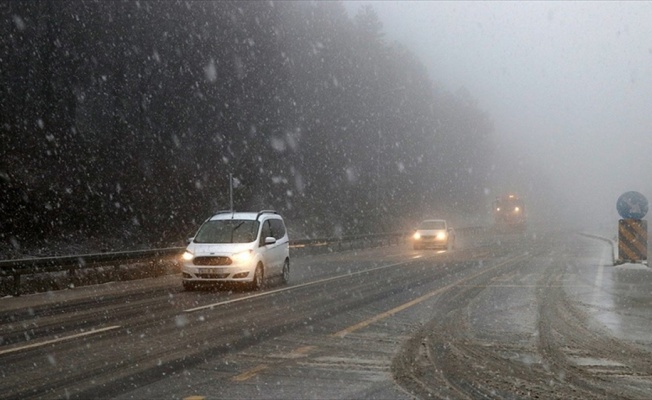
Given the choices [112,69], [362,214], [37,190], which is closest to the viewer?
[37,190]

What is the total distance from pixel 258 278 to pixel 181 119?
84.8 feet

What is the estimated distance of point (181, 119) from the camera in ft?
136

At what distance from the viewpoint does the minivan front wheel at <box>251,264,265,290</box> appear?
55.8 feet

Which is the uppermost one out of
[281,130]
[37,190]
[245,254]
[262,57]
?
[262,57]

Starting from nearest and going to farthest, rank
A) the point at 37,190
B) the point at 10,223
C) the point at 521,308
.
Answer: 1. the point at 521,308
2. the point at 10,223
3. the point at 37,190

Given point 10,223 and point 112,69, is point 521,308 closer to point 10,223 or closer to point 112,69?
point 10,223

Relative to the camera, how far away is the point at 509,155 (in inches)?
5945

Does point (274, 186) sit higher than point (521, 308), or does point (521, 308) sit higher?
point (274, 186)

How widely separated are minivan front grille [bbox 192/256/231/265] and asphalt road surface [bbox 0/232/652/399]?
69 centimetres

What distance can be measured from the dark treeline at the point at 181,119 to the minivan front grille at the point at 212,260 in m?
15.1

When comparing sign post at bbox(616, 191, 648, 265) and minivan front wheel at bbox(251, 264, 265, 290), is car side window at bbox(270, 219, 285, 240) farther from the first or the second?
sign post at bbox(616, 191, 648, 265)

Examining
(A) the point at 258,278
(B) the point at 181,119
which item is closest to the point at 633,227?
(A) the point at 258,278

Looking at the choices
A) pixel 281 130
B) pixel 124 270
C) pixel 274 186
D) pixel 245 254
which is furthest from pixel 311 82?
pixel 245 254

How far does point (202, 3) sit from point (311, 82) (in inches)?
727
